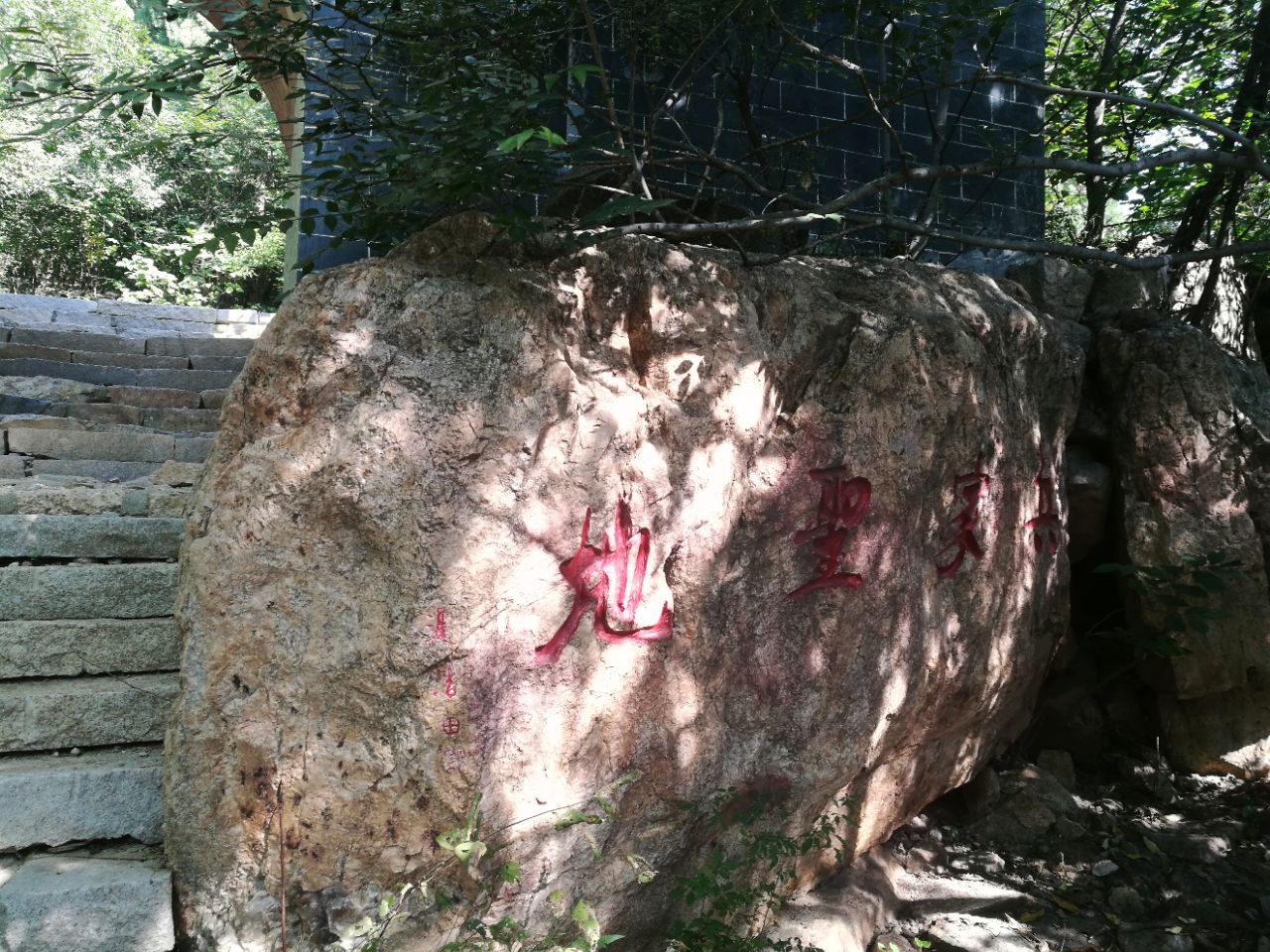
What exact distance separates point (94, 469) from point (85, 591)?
129 centimetres

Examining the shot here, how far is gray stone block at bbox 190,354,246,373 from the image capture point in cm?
618

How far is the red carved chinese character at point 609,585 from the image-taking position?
2.82 m

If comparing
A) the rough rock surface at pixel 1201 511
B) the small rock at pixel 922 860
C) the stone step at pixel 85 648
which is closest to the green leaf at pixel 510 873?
the stone step at pixel 85 648

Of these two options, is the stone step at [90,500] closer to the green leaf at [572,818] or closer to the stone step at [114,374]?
the stone step at [114,374]

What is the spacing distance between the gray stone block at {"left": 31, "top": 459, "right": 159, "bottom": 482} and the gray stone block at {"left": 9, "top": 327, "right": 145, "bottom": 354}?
1.91 metres

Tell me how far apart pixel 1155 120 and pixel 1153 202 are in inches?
41.6

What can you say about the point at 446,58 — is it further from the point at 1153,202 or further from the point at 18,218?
the point at 18,218

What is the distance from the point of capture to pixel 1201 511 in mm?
5172

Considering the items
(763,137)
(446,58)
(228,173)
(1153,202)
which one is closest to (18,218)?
(228,173)

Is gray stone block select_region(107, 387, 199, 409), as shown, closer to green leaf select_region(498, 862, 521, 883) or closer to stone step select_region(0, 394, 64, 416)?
stone step select_region(0, 394, 64, 416)

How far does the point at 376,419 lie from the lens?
8.70ft

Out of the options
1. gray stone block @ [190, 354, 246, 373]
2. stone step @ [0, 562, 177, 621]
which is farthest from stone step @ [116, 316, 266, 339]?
stone step @ [0, 562, 177, 621]

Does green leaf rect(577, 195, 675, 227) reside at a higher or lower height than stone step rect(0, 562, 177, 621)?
higher

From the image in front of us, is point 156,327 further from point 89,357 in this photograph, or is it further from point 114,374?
point 114,374
